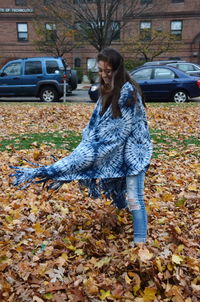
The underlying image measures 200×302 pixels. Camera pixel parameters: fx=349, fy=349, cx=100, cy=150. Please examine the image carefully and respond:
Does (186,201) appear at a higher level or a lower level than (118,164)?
lower

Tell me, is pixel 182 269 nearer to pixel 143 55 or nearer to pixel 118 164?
pixel 118 164

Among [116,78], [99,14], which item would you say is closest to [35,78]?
[99,14]

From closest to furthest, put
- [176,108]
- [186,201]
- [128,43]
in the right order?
1. [186,201]
2. [176,108]
3. [128,43]

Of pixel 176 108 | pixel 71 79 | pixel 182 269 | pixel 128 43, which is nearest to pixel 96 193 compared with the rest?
pixel 182 269

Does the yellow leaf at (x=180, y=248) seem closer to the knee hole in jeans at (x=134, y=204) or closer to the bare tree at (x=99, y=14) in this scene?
the knee hole in jeans at (x=134, y=204)

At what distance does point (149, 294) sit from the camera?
2.54 meters

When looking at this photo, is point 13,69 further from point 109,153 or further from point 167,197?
point 109,153

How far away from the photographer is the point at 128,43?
29141 millimetres

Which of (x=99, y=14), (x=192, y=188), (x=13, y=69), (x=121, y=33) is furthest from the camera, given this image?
(x=121, y=33)

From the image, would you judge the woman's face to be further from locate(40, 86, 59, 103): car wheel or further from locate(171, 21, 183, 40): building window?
locate(171, 21, 183, 40): building window

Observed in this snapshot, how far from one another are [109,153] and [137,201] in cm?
47

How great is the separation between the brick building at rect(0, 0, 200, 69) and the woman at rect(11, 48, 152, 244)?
28.4 m

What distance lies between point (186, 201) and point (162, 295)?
5.64ft

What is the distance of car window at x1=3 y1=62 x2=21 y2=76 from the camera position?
15180mm
